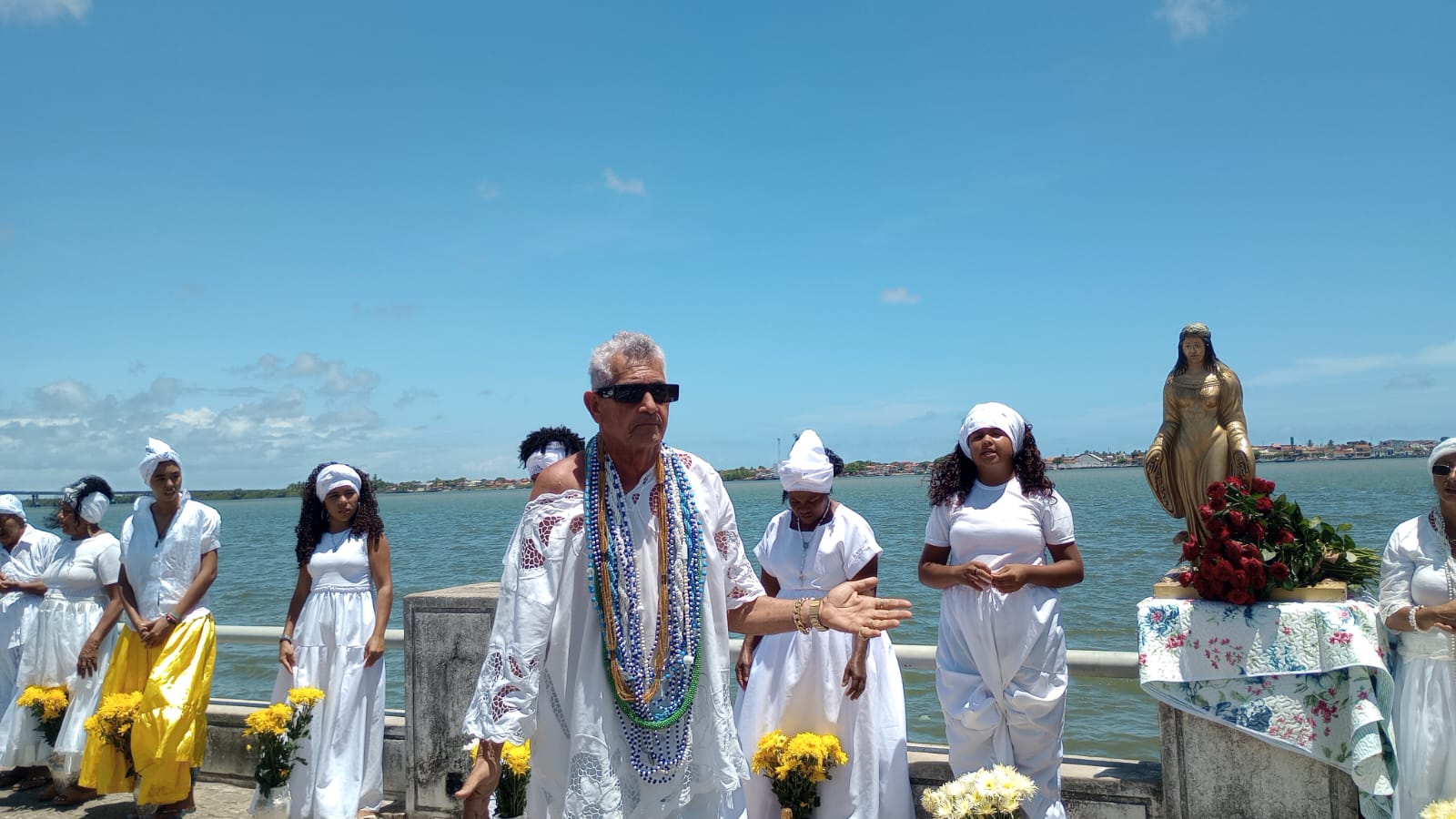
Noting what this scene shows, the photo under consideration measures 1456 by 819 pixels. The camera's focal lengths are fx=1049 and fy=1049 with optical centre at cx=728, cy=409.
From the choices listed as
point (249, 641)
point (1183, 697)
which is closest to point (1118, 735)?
point (1183, 697)

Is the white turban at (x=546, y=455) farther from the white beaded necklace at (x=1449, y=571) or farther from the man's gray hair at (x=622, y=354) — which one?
the white beaded necklace at (x=1449, y=571)

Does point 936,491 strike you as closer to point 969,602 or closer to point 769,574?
point 969,602

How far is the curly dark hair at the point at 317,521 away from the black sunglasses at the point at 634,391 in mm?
3528

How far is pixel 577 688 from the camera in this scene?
2.96 metres

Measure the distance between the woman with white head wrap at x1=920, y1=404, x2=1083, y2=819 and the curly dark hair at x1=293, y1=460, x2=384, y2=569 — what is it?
3.24 meters

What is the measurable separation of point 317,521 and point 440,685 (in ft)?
4.30

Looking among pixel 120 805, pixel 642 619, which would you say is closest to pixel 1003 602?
pixel 642 619

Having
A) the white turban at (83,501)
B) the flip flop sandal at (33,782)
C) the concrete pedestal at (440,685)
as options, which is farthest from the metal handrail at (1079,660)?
the flip flop sandal at (33,782)

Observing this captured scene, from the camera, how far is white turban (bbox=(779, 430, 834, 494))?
498 cm

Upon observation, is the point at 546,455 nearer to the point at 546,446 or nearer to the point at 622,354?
the point at 546,446

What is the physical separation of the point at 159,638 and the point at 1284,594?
233 inches

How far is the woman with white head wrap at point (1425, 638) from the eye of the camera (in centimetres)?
400

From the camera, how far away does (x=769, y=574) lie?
5.16 m

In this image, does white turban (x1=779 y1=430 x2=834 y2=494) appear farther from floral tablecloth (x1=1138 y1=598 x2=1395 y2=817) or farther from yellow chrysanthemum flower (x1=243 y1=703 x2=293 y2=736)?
yellow chrysanthemum flower (x1=243 y1=703 x2=293 y2=736)
